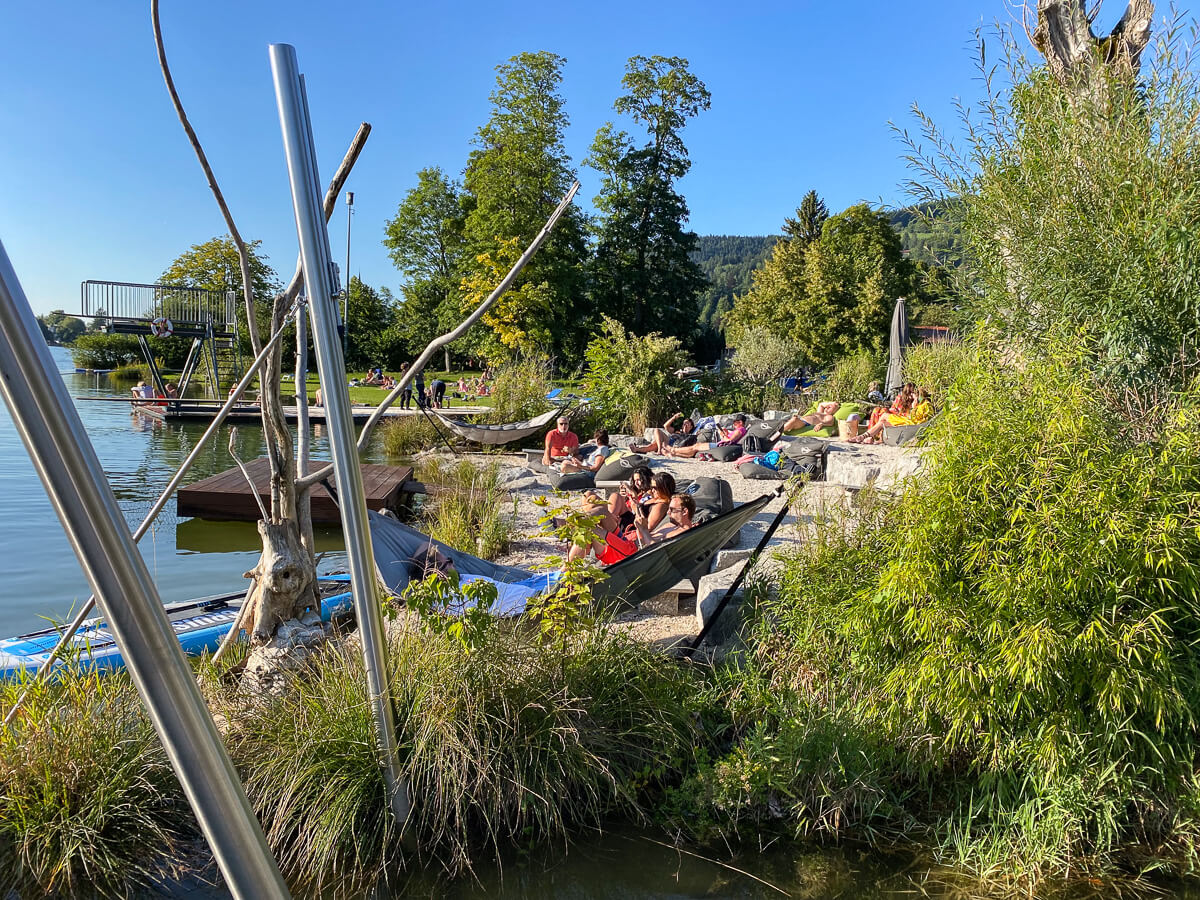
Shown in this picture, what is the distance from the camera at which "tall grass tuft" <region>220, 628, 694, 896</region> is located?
9.46 ft

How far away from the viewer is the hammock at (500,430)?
42.3 feet

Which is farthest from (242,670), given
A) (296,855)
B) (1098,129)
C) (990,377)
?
(1098,129)

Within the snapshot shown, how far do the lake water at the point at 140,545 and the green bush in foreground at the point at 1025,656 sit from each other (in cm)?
322

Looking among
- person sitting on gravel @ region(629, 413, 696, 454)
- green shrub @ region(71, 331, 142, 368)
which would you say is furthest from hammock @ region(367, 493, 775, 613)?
green shrub @ region(71, 331, 142, 368)

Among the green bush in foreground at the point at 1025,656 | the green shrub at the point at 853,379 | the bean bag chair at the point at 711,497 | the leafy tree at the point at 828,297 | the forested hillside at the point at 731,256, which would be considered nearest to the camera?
the green bush in foreground at the point at 1025,656

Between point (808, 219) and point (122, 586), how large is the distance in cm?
4509

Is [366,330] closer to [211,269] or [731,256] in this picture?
[211,269]

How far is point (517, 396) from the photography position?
47.4 ft

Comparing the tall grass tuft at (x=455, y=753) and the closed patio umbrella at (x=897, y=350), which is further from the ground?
the closed patio umbrella at (x=897, y=350)

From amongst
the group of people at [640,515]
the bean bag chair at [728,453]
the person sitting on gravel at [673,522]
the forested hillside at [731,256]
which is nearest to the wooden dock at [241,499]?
the group of people at [640,515]

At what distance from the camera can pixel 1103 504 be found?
2.81 metres

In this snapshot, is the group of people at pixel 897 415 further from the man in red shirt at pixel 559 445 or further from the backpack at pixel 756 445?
the man in red shirt at pixel 559 445

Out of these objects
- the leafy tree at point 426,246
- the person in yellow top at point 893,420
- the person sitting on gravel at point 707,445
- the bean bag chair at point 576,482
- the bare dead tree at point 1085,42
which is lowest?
the bean bag chair at point 576,482

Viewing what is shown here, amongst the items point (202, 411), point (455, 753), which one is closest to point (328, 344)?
point (455, 753)
